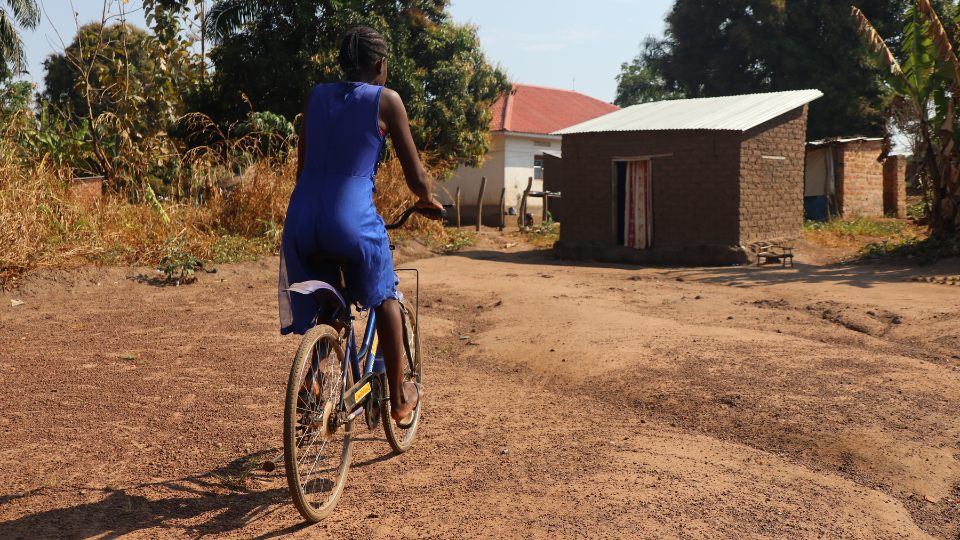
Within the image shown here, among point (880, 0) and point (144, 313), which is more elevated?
point (880, 0)

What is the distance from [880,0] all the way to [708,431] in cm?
2683

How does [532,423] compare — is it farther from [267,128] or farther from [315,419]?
[267,128]

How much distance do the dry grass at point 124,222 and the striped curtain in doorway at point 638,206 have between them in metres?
4.55

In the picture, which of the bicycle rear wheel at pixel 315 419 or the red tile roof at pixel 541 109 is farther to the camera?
the red tile roof at pixel 541 109

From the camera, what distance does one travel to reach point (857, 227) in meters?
16.3

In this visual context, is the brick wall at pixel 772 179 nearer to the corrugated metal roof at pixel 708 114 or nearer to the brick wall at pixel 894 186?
the corrugated metal roof at pixel 708 114

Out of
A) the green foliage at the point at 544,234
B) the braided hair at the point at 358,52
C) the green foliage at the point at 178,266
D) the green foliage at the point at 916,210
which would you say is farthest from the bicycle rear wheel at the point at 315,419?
the green foliage at the point at 916,210

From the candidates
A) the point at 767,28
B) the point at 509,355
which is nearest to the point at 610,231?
the point at 509,355

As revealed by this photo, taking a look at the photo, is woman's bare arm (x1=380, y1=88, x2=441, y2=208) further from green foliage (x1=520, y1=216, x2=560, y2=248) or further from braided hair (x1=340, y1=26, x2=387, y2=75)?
green foliage (x1=520, y1=216, x2=560, y2=248)

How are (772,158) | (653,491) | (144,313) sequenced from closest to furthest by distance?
(653,491)
(144,313)
(772,158)

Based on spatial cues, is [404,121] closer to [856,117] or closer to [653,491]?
[653,491]

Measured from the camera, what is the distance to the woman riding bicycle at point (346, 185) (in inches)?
101

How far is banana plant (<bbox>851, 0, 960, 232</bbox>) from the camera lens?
10844 mm

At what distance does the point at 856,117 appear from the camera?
24.6 m
